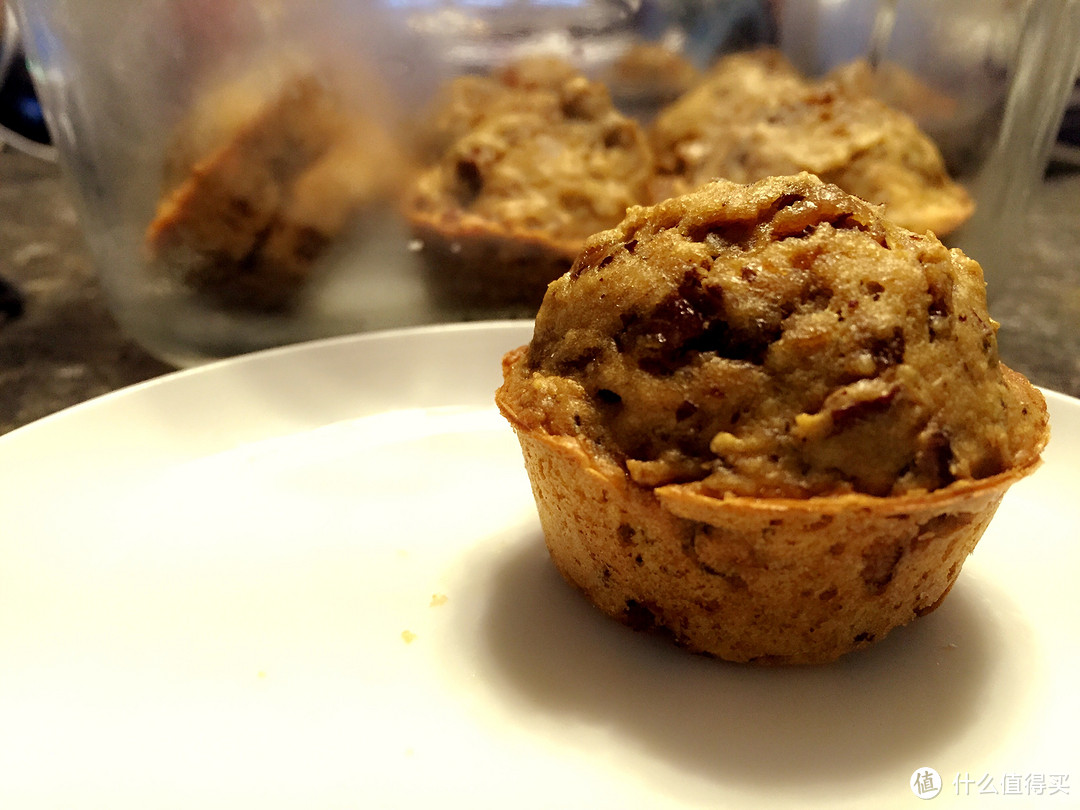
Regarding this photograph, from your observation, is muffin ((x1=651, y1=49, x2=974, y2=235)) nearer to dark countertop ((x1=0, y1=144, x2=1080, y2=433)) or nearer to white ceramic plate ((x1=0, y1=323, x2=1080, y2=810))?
dark countertop ((x1=0, y1=144, x2=1080, y2=433))

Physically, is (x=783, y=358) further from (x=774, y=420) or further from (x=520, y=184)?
(x=520, y=184)

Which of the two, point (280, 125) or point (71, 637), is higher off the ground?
point (280, 125)

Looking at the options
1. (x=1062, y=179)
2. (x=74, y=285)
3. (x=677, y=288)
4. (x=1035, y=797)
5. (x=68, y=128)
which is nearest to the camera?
(x=1035, y=797)

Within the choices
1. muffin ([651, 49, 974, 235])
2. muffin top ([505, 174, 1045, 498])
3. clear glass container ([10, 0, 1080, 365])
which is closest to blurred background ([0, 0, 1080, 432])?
clear glass container ([10, 0, 1080, 365])

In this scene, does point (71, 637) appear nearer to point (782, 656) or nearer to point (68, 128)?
point (782, 656)

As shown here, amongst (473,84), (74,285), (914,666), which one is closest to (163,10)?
(473,84)

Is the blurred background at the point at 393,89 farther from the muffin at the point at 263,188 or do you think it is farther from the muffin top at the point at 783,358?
the muffin top at the point at 783,358

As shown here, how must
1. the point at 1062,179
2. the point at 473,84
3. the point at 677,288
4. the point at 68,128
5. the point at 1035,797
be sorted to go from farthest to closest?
1. the point at 1062,179
2. the point at 473,84
3. the point at 68,128
4. the point at 677,288
5. the point at 1035,797
